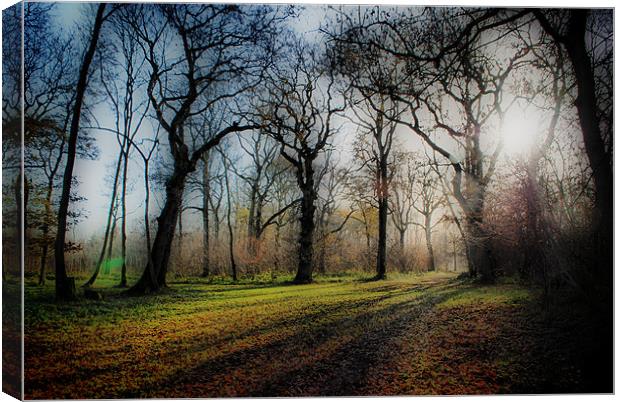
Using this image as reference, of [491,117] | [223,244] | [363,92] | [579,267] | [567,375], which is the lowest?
[567,375]

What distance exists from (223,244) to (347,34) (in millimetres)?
2481

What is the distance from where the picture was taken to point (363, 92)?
4.79 m

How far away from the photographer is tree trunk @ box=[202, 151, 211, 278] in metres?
4.52

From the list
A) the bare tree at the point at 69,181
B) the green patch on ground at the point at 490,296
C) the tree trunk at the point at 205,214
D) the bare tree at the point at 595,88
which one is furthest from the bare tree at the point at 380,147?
the bare tree at the point at 69,181

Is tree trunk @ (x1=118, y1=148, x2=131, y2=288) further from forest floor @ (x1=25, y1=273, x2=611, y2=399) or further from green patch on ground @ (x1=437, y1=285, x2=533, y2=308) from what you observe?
green patch on ground @ (x1=437, y1=285, x2=533, y2=308)

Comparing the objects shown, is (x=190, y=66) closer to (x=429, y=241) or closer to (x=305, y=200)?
(x=305, y=200)

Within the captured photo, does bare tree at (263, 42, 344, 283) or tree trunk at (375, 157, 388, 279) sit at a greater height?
bare tree at (263, 42, 344, 283)

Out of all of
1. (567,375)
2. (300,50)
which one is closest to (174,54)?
(300,50)

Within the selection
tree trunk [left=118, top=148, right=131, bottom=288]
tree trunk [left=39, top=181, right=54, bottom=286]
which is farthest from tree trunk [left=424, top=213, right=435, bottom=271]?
tree trunk [left=39, top=181, right=54, bottom=286]

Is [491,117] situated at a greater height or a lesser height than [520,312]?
greater

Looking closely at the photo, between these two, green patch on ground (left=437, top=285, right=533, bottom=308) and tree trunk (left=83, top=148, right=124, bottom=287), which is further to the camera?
green patch on ground (left=437, top=285, right=533, bottom=308)

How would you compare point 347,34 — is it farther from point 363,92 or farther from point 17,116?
point 17,116

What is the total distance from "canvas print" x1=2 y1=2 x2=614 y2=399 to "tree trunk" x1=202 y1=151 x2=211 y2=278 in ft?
0.07

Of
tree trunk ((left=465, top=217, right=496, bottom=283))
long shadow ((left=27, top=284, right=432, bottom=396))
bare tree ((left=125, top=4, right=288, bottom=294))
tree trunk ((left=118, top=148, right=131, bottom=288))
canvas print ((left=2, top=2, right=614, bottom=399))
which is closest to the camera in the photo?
long shadow ((left=27, top=284, right=432, bottom=396))
